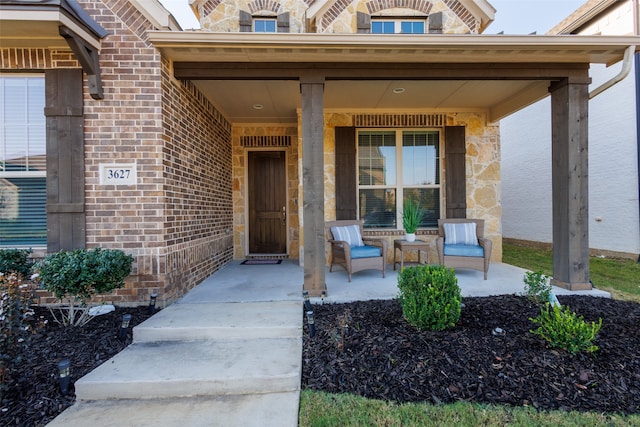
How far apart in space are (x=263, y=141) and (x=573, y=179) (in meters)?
4.98

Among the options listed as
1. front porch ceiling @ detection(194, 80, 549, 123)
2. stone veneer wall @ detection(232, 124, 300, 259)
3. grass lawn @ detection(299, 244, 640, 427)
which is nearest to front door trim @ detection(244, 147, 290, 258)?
stone veneer wall @ detection(232, 124, 300, 259)

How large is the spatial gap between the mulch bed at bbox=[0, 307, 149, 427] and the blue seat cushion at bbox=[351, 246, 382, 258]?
2.60 meters

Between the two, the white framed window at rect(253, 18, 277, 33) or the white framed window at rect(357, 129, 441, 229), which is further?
the white framed window at rect(357, 129, 441, 229)

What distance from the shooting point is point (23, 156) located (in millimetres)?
3357

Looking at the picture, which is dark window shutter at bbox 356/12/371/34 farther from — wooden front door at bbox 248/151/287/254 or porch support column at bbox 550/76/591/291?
porch support column at bbox 550/76/591/291

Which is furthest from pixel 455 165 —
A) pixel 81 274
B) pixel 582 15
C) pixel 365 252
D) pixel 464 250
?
pixel 81 274

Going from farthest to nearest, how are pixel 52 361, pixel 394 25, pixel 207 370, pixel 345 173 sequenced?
pixel 345 173 → pixel 394 25 → pixel 52 361 → pixel 207 370

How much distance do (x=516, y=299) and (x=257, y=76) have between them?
→ 3911 mm

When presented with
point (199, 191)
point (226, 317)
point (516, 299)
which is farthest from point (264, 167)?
point (516, 299)

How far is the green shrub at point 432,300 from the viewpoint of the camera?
2.50 m

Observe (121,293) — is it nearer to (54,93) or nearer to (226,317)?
(226,317)

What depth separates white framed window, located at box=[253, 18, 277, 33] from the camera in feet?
17.0

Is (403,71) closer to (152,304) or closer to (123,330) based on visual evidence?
(152,304)

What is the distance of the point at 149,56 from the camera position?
3270 mm
